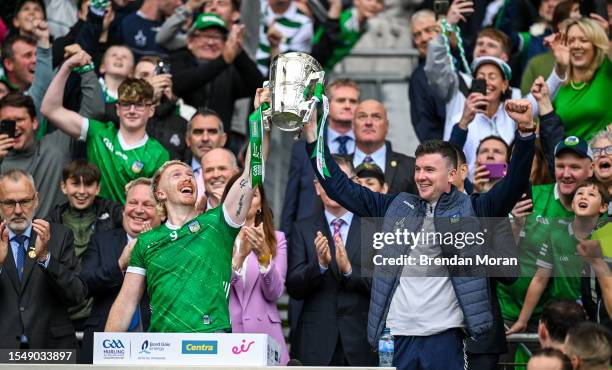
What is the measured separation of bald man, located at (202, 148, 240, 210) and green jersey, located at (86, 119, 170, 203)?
34.1 inches

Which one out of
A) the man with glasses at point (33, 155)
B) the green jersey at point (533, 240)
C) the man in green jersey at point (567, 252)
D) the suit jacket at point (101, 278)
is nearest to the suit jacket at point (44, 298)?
the suit jacket at point (101, 278)

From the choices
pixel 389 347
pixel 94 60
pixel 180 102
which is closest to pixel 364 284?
pixel 389 347

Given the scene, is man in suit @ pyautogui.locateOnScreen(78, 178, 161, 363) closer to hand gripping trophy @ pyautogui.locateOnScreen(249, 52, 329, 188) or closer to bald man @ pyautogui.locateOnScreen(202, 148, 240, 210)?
bald man @ pyautogui.locateOnScreen(202, 148, 240, 210)

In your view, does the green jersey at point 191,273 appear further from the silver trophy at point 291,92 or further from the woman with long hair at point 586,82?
the woman with long hair at point 586,82

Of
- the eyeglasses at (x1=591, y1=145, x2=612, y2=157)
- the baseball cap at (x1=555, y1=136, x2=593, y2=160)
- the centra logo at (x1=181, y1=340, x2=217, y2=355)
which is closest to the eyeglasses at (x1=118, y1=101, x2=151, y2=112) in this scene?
the baseball cap at (x1=555, y1=136, x2=593, y2=160)

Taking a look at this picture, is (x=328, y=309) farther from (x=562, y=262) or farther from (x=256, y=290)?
(x=562, y=262)

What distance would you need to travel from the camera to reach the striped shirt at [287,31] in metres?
16.3

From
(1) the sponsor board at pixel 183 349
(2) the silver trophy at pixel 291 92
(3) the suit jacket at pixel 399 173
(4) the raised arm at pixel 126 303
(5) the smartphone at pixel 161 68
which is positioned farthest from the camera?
(5) the smartphone at pixel 161 68

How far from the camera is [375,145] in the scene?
1352 cm

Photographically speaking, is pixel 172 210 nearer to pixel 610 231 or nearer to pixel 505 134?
pixel 610 231

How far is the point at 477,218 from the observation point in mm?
10609

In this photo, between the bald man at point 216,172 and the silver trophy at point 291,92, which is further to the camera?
the bald man at point 216,172

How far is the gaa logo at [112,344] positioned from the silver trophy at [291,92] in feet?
5.59

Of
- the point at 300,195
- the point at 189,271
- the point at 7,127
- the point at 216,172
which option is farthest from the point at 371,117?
the point at 189,271
